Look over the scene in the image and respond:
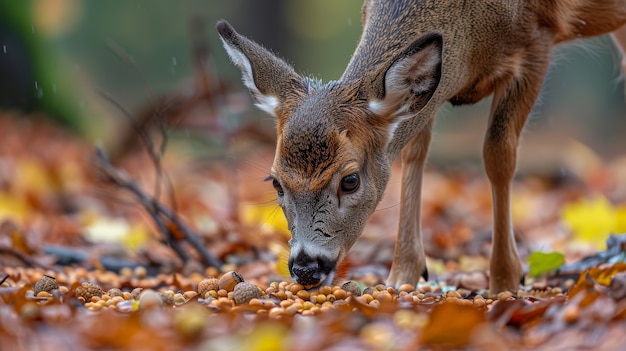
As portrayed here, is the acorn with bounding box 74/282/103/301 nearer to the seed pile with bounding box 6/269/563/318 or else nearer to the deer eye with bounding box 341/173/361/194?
the seed pile with bounding box 6/269/563/318

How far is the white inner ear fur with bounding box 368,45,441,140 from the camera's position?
4449mm

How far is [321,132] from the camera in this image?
4.40 meters

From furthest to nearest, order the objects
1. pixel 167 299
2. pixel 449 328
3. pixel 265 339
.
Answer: pixel 167 299
pixel 449 328
pixel 265 339

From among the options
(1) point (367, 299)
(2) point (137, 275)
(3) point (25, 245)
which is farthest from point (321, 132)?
(3) point (25, 245)

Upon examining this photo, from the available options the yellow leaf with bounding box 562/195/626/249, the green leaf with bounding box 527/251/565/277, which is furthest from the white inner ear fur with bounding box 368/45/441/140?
the yellow leaf with bounding box 562/195/626/249

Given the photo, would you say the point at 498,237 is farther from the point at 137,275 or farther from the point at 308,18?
the point at 308,18

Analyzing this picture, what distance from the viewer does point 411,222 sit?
5758mm

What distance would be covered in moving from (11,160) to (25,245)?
14.5 ft

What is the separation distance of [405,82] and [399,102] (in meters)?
0.12

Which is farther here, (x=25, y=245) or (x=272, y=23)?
(x=272, y=23)

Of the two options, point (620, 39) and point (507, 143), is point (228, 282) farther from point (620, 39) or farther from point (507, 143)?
point (620, 39)

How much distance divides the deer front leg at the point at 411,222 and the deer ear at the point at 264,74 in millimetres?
1243

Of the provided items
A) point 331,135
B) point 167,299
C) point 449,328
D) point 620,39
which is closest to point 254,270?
point 331,135

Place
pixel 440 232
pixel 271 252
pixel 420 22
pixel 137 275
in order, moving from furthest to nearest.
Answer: pixel 440 232
pixel 271 252
pixel 137 275
pixel 420 22
